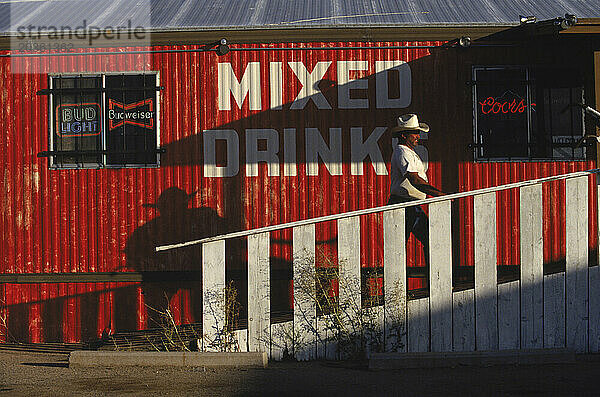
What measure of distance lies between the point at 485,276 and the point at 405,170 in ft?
4.55

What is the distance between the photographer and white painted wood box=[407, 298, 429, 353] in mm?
7270

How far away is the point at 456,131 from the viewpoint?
32.2ft

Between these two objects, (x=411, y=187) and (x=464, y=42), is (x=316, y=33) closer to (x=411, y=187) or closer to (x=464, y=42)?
(x=464, y=42)

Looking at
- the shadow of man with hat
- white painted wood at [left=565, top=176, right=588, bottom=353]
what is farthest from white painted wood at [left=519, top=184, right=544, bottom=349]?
the shadow of man with hat

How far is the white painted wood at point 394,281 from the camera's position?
7.27 meters

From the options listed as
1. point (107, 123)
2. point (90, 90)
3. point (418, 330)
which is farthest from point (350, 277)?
point (90, 90)

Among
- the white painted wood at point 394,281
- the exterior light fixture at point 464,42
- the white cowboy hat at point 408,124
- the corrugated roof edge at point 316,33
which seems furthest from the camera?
the corrugated roof edge at point 316,33

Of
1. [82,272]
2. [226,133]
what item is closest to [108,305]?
[82,272]

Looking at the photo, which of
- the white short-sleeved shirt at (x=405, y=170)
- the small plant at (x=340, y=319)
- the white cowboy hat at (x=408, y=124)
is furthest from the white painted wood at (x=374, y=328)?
the white cowboy hat at (x=408, y=124)

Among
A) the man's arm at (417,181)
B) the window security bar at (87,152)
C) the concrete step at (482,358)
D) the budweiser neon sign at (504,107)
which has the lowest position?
the concrete step at (482,358)

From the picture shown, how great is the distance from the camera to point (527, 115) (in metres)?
9.82

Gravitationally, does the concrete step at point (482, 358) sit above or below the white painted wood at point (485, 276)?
below

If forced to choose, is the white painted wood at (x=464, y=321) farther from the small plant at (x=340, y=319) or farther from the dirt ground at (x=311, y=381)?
the small plant at (x=340, y=319)

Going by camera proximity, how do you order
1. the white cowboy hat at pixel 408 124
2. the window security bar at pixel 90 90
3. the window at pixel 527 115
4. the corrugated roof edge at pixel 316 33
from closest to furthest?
the white cowboy hat at pixel 408 124 < the corrugated roof edge at pixel 316 33 < the window at pixel 527 115 < the window security bar at pixel 90 90
